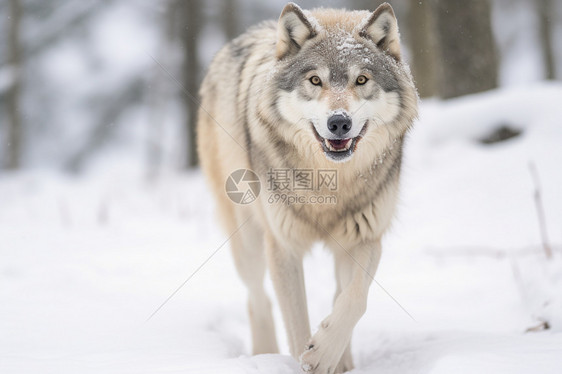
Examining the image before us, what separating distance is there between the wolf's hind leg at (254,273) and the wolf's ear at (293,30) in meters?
1.22

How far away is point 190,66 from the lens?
1002 centimetres

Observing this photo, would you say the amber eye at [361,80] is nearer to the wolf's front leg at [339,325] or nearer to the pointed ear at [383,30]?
the pointed ear at [383,30]

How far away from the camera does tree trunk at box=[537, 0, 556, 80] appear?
42.1 feet

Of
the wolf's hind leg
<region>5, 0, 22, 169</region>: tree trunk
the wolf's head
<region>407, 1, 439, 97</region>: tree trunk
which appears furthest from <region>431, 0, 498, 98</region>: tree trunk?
<region>5, 0, 22, 169</region>: tree trunk

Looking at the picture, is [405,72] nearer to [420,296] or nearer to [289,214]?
[289,214]

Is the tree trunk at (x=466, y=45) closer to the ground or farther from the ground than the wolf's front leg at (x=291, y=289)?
farther from the ground

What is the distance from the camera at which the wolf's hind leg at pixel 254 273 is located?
3.28 metres

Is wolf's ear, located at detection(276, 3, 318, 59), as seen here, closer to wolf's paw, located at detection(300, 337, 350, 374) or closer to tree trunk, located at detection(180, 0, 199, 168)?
wolf's paw, located at detection(300, 337, 350, 374)

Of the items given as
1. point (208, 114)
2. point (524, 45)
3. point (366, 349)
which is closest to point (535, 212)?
point (366, 349)

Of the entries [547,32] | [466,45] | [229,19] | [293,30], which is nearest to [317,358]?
[293,30]

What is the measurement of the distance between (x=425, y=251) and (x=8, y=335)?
3.43 m

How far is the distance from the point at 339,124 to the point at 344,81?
279 mm

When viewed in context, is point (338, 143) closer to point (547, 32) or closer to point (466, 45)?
point (466, 45)

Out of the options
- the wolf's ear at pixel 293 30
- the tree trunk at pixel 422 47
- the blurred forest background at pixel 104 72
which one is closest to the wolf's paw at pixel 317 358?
the wolf's ear at pixel 293 30
